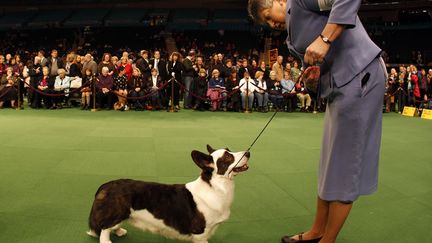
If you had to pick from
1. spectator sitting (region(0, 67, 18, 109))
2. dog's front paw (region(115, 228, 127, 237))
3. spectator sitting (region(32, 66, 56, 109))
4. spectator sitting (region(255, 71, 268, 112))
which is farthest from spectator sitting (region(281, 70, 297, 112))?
dog's front paw (region(115, 228, 127, 237))

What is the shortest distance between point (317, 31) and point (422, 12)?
3051 cm

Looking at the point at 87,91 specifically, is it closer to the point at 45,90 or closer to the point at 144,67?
the point at 45,90

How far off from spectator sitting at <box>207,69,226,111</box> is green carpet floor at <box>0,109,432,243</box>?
128 inches

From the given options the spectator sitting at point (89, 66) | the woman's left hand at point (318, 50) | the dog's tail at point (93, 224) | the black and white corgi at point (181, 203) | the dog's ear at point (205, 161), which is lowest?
the dog's tail at point (93, 224)

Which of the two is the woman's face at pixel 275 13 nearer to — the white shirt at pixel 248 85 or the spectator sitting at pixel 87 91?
the white shirt at pixel 248 85

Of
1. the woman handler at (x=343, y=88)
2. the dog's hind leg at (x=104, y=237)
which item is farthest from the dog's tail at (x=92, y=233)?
the woman handler at (x=343, y=88)

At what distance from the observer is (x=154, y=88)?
1416cm

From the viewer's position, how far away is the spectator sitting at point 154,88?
14162 mm

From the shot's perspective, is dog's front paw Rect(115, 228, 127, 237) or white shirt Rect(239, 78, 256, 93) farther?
white shirt Rect(239, 78, 256, 93)

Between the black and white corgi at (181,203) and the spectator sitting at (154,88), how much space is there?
1114 cm

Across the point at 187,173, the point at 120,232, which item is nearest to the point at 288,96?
the point at 187,173

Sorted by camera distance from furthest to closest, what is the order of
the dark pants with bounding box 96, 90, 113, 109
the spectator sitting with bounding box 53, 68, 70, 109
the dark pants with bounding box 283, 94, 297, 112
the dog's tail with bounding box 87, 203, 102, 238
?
the dark pants with bounding box 283, 94, 297, 112 < the spectator sitting with bounding box 53, 68, 70, 109 < the dark pants with bounding box 96, 90, 113, 109 < the dog's tail with bounding box 87, 203, 102, 238

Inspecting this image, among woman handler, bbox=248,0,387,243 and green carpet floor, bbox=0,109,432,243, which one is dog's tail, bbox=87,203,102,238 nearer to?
green carpet floor, bbox=0,109,432,243

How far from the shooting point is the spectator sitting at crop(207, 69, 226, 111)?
14.5 meters
